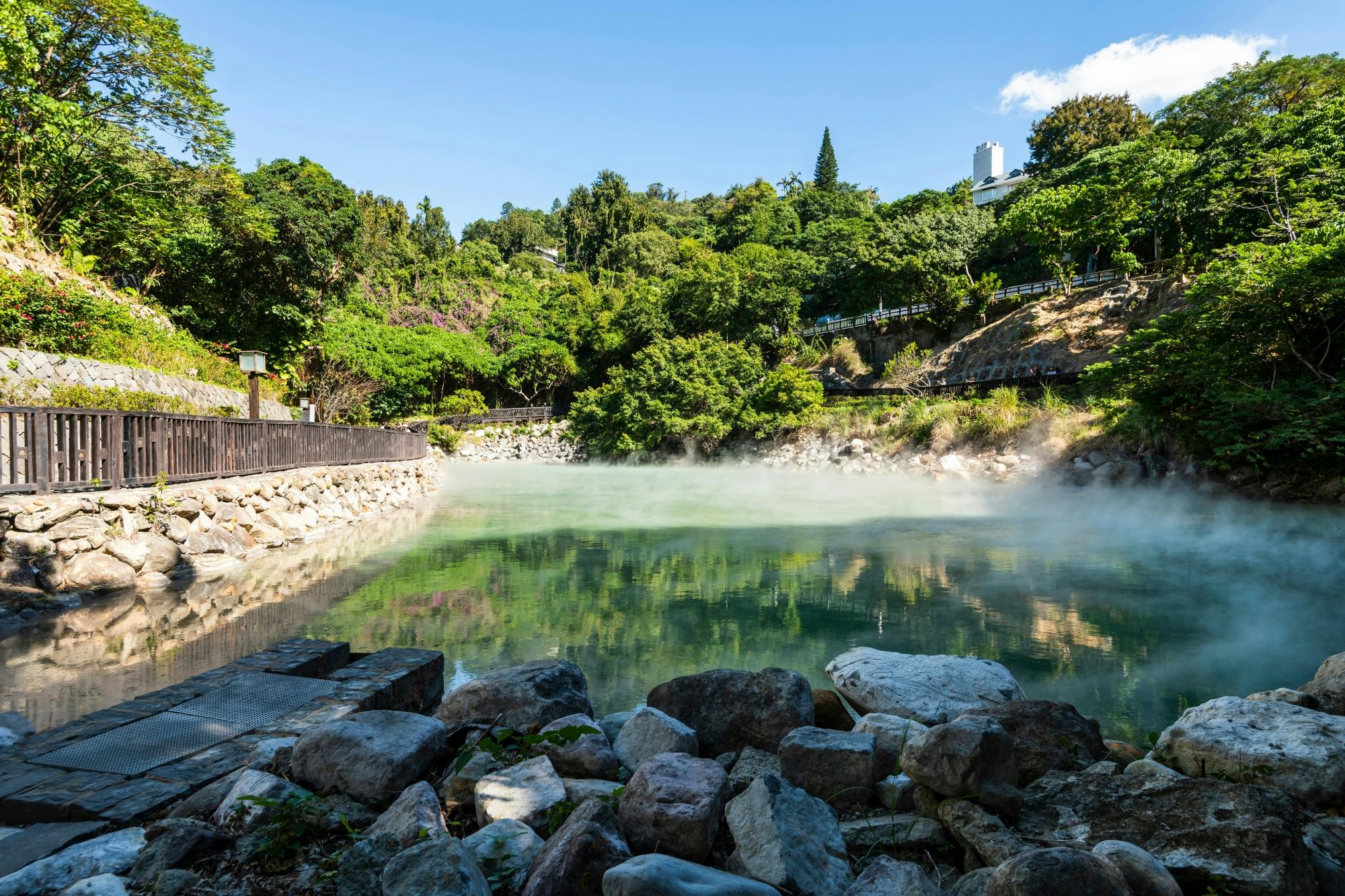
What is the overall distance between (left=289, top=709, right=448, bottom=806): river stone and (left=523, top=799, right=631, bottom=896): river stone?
69cm

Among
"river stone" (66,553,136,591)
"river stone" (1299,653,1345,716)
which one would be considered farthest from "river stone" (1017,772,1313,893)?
"river stone" (66,553,136,591)

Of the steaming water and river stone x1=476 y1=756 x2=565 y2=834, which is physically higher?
river stone x1=476 y1=756 x2=565 y2=834

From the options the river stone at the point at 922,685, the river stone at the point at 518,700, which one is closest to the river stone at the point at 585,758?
the river stone at the point at 518,700

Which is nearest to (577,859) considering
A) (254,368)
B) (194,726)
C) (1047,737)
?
(1047,737)

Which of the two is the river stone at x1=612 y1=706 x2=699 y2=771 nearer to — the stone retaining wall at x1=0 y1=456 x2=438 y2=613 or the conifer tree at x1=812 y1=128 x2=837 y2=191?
the stone retaining wall at x1=0 y1=456 x2=438 y2=613

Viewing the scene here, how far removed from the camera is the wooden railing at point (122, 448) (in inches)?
229

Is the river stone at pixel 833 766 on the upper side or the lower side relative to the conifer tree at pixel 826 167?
lower

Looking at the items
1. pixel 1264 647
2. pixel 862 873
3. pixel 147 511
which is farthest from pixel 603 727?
pixel 147 511

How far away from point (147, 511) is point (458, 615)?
3.38 metres

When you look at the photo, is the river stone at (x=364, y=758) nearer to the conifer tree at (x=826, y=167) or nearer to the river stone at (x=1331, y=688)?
the river stone at (x=1331, y=688)

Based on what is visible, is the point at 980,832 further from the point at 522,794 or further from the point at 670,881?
the point at 522,794

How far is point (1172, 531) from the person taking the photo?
9.57m

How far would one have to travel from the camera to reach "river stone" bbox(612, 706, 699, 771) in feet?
8.21

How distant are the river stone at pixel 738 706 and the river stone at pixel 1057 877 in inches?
47.2
